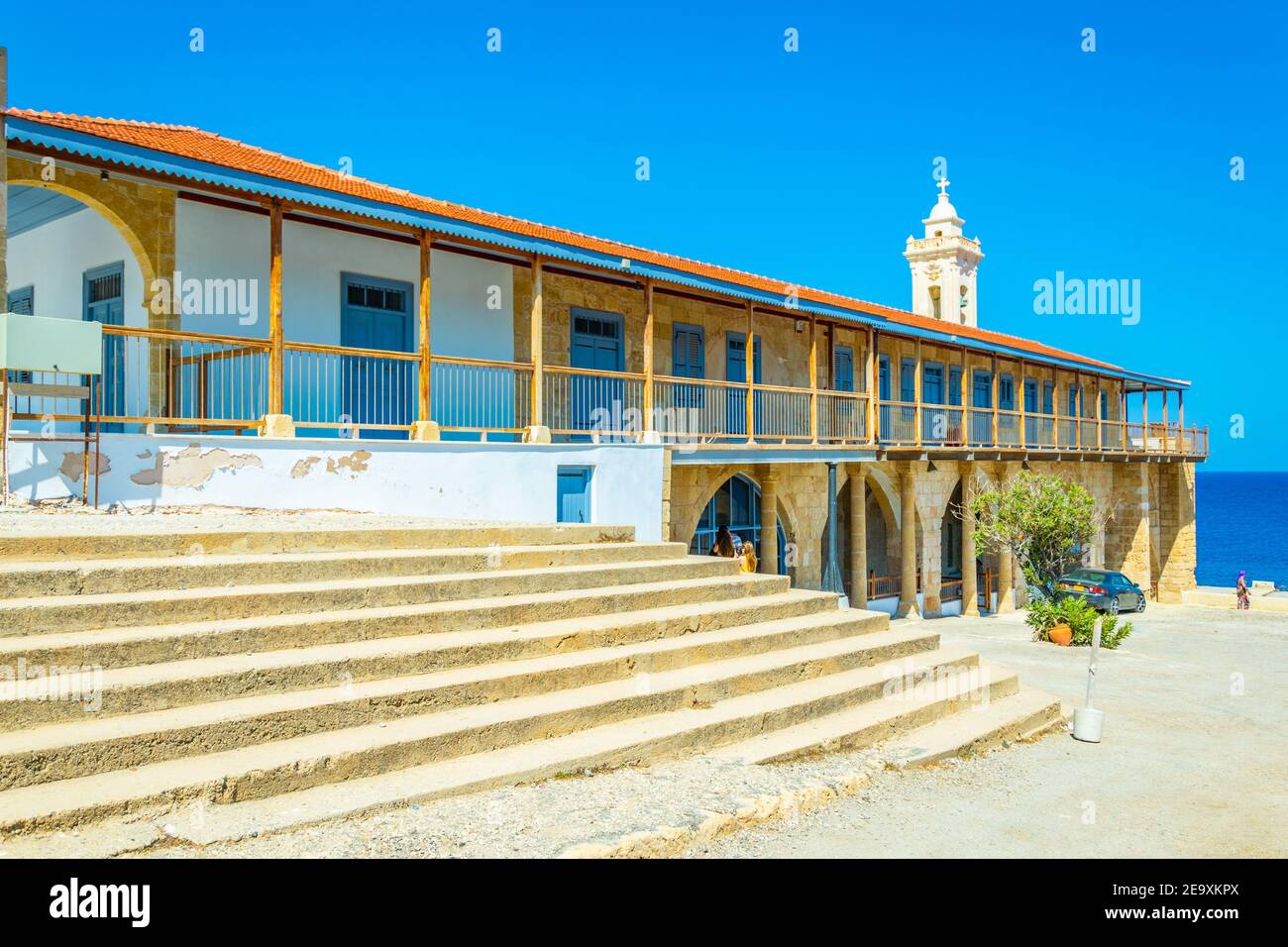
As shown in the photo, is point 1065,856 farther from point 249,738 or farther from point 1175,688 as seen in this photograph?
point 1175,688

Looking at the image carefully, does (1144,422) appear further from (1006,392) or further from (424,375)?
(424,375)

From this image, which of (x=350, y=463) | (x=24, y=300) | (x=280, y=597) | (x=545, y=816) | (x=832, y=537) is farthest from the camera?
(x=832, y=537)

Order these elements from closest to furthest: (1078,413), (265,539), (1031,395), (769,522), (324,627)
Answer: (324,627)
(265,539)
(769,522)
(1078,413)
(1031,395)

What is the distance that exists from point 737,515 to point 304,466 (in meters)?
11.1

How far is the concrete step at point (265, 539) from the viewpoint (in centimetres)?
612

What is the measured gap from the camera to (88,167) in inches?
386

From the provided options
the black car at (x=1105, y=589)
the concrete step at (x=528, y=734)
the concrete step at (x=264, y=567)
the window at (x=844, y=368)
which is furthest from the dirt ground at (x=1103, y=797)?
the black car at (x=1105, y=589)

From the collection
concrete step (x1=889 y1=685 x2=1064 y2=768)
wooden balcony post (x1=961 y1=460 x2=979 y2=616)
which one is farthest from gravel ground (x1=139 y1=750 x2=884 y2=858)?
wooden balcony post (x1=961 y1=460 x2=979 y2=616)

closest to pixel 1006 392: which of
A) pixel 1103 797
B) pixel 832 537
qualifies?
pixel 832 537

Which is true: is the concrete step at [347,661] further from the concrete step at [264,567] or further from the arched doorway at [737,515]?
the arched doorway at [737,515]

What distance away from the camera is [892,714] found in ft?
23.8

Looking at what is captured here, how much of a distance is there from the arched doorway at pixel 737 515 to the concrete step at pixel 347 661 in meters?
11.1
